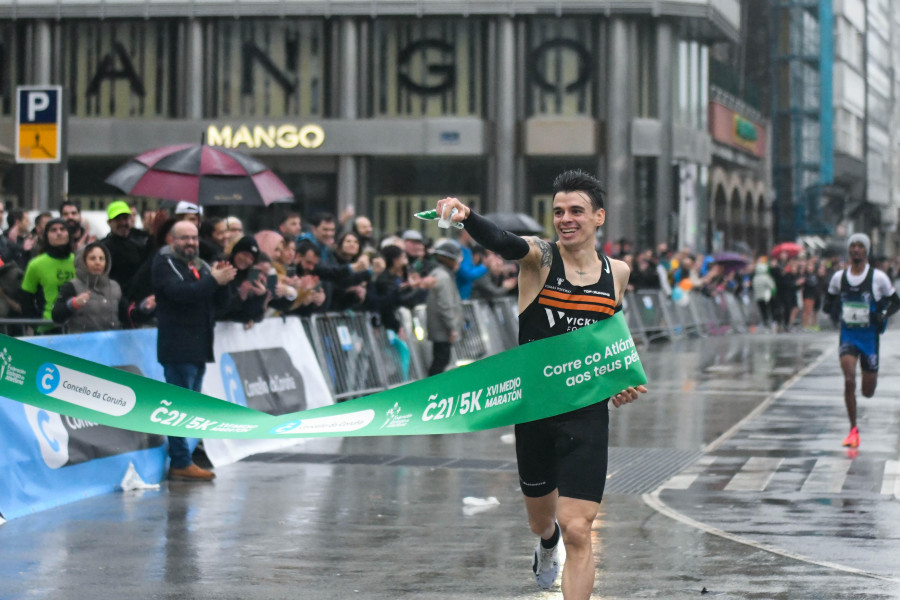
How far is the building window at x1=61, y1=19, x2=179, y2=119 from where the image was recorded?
45531mm

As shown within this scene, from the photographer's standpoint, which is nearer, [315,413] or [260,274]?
[315,413]

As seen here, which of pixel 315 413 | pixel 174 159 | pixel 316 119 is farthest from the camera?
pixel 316 119

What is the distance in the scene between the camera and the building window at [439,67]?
45.5 metres

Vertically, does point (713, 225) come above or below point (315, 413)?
above

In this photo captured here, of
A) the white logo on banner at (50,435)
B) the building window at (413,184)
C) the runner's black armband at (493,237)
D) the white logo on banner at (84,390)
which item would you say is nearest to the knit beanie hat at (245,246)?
the white logo on banner at (50,435)

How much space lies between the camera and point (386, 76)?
45625 millimetres

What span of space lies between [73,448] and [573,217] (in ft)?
17.9

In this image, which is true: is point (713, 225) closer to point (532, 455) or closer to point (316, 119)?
point (316, 119)

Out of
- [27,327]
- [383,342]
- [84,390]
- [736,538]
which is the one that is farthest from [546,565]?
[383,342]

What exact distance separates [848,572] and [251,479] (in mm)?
5208

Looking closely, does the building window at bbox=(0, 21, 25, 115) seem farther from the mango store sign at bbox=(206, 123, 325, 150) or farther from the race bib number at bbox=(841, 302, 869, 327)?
the race bib number at bbox=(841, 302, 869, 327)

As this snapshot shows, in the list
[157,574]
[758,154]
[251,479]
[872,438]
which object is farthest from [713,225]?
[157,574]

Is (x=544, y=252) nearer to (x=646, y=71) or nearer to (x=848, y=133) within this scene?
(x=646, y=71)

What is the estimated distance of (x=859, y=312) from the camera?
13.8 meters
